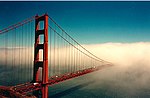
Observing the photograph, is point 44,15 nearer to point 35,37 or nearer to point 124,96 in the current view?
point 35,37

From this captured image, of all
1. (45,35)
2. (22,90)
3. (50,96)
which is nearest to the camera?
(22,90)

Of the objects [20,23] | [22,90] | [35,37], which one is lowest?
[22,90]

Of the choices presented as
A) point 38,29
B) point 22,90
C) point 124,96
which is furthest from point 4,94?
point 124,96

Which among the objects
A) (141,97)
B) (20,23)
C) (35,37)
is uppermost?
(20,23)

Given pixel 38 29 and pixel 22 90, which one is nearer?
pixel 22 90

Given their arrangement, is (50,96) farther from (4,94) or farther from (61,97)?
(4,94)

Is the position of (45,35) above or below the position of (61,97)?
above

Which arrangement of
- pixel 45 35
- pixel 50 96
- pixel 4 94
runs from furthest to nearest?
pixel 50 96
pixel 45 35
pixel 4 94

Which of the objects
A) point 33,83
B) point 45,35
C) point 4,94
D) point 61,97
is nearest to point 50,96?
point 61,97

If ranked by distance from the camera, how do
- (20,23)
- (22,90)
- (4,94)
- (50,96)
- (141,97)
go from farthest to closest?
(141,97)
(50,96)
(20,23)
(22,90)
(4,94)
